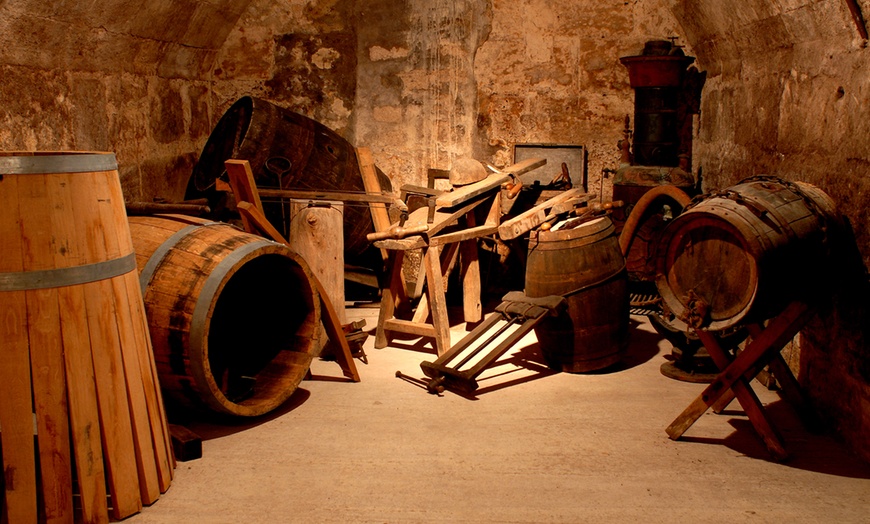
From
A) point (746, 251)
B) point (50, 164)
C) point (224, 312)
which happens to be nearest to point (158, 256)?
point (50, 164)

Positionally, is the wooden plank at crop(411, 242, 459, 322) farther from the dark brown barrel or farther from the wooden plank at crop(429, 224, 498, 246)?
the dark brown barrel

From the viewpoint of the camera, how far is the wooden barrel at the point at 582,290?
4.30m

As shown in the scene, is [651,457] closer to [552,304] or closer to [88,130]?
[552,304]

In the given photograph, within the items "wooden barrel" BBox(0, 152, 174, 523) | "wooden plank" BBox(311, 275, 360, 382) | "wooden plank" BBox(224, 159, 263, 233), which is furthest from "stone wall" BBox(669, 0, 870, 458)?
"wooden plank" BBox(224, 159, 263, 233)

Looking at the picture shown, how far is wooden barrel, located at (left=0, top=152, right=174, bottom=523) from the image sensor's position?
8.50 feet

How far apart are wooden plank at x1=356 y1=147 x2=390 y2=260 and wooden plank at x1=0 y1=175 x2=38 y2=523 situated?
280 cm

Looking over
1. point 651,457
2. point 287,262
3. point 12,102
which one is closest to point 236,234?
point 287,262

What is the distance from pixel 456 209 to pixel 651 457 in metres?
2.23

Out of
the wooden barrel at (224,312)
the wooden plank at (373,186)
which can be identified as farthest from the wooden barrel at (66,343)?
the wooden plank at (373,186)

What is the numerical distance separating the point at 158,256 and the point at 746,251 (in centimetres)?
249

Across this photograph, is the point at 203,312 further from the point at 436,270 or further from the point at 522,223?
the point at 522,223

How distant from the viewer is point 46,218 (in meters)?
2.62

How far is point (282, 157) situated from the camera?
522 centimetres

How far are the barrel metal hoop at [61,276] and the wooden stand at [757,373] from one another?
A: 8.03 feet
